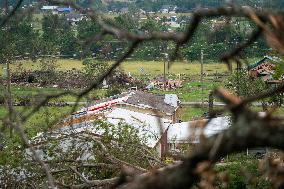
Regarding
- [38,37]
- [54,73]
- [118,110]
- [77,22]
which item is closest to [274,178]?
[118,110]

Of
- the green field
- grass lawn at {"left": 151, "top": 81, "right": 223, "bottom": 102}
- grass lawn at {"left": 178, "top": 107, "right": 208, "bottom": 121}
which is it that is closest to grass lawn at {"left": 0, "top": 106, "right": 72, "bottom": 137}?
grass lawn at {"left": 178, "top": 107, "right": 208, "bottom": 121}

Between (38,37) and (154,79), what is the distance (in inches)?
395

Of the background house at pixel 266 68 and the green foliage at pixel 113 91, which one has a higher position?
the background house at pixel 266 68

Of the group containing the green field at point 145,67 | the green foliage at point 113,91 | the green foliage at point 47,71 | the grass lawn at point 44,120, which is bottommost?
the green field at point 145,67

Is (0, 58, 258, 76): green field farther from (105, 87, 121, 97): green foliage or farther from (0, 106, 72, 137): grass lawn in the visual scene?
(0, 106, 72, 137): grass lawn

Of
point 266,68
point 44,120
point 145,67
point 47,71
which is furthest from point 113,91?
point 44,120

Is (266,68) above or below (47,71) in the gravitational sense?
above

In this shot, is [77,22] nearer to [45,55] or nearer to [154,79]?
[45,55]

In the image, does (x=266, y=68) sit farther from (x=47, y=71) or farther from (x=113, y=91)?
(x=47, y=71)

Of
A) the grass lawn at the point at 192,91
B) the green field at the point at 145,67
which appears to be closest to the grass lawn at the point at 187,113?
the grass lawn at the point at 192,91

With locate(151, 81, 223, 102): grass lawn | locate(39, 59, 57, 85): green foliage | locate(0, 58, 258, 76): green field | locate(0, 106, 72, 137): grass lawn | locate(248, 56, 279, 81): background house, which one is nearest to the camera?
locate(0, 106, 72, 137): grass lawn

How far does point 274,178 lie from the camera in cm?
151

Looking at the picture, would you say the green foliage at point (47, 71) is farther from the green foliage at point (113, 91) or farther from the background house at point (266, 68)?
the background house at point (266, 68)

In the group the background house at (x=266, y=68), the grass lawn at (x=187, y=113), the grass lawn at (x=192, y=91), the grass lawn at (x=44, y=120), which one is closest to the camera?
the grass lawn at (x=44, y=120)
